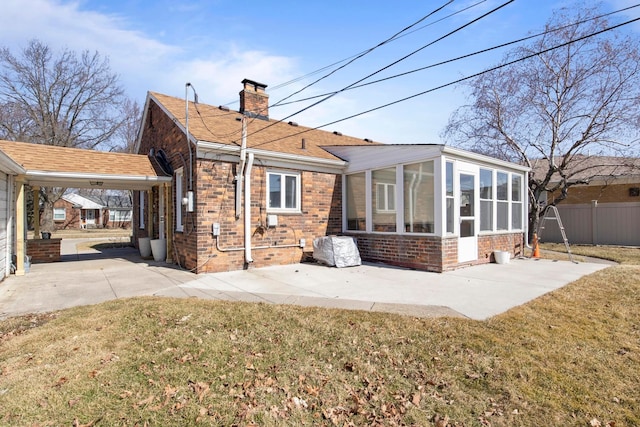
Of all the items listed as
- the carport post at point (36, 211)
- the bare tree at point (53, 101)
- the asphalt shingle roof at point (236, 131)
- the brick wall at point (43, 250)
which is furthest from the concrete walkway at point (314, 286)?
the bare tree at point (53, 101)

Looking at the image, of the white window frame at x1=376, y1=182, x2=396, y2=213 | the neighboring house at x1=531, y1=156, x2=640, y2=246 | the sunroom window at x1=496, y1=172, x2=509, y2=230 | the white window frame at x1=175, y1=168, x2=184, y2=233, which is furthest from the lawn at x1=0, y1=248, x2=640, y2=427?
the neighboring house at x1=531, y1=156, x2=640, y2=246

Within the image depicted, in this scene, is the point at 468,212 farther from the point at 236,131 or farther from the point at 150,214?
the point at 150,214

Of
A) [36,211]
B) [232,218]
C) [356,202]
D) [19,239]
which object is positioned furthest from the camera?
[36,211]

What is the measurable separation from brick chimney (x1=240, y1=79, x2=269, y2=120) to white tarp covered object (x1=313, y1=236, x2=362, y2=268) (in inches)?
230

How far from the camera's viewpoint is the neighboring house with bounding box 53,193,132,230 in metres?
38.8

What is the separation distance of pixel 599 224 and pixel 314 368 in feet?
60.3

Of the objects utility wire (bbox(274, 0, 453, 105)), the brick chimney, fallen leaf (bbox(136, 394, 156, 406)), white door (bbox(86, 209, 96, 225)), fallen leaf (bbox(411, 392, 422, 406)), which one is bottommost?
fallen leaf (bbox(411, 392, 422, 406))

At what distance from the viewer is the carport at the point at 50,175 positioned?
26.0 ft

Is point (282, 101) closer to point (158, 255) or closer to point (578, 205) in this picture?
point (158, 255)

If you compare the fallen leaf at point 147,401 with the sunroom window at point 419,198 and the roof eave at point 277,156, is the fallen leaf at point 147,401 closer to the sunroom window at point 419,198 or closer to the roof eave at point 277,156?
the roof eave at point 277,156

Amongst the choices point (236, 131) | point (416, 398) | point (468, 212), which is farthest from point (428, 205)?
point (416, 398)

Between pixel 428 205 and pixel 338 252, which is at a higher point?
pixel 428 205

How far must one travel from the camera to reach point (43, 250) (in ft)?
34.0

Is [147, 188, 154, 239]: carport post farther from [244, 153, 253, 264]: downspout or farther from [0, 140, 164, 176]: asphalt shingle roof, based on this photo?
[244, 153, 253, 264]: downspout
